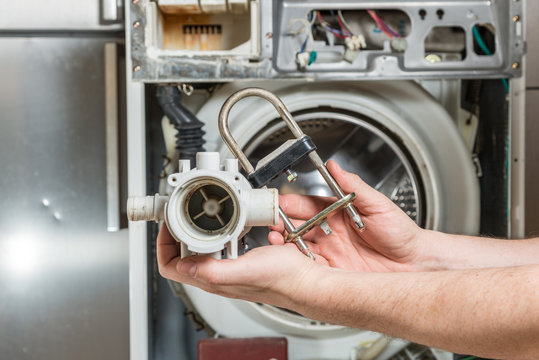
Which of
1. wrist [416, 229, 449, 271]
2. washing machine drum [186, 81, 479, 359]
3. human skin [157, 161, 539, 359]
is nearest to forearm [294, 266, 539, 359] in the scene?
human skin [157, 161, 539, 359]

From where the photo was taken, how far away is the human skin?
68cm

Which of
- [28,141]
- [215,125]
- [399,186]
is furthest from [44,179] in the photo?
[399,186]

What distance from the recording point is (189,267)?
75 centimetres

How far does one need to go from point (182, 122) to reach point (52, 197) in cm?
65

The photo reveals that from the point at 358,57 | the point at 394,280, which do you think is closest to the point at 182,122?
the point at 358,57

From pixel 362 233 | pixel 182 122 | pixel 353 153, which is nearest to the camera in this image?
pixel 362 233

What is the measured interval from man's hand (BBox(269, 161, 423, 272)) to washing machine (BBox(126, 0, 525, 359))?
221 millimetres

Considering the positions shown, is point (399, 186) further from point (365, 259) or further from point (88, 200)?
point (88, 200)

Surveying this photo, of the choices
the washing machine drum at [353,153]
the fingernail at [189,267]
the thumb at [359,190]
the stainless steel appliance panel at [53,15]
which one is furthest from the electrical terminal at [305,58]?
the stainless steel appliance panel at [53,15]

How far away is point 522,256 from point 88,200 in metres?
1.26

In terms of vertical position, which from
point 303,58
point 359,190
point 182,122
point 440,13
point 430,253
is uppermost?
point 440,13

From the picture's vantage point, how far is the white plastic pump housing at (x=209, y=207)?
65 cm

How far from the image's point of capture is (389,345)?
1.25 m

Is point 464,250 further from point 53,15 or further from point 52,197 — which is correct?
point 53,15
